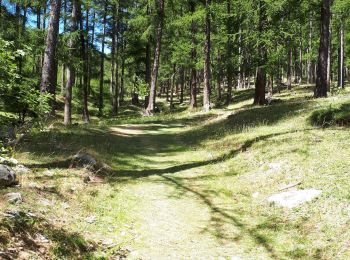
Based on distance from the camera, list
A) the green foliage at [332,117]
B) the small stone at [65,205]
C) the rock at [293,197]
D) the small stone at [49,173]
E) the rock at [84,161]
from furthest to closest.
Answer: the green foliage at [332,117]
the rock at [84,161]
the small stone at [49,173]
the rock at [293,197]
the small stone at [65,205]

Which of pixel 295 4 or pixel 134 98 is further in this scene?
pixel 134 98

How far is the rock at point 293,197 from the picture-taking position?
7.93m

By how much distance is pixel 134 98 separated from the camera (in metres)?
48.8

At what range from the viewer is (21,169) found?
8422mm

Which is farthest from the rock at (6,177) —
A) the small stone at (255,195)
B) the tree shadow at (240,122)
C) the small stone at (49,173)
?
the tree shadow at (240,122)

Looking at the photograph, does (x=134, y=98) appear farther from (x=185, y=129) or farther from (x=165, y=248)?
(x=165, y=248)

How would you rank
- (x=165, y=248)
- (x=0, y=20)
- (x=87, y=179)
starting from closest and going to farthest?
1. (x=165, y=248)
2. (x=87, y=179)
3. (x=0, y=20)

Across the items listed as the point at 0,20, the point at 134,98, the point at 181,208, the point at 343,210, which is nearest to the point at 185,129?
the point at 181,208

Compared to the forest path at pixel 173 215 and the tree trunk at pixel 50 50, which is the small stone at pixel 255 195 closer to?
the forest path at pixel 173 215

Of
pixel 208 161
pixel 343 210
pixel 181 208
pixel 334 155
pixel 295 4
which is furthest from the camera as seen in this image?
pixel 295 4

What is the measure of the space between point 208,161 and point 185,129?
7475 millimetres

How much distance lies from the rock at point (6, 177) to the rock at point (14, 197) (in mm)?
540

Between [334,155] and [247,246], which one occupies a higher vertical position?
[334,155]

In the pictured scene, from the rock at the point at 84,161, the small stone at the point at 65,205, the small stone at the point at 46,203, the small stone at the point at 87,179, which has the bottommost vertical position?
the small stone at the point at 65,205
